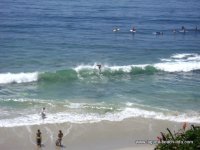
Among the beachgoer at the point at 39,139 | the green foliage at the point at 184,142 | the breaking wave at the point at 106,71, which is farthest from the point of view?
the breaking wave at the point at 106,71

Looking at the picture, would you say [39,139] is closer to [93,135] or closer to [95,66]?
[93,135]

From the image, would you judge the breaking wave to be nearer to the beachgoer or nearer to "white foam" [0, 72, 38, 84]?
"white foam" [0, 72, 38, 84]

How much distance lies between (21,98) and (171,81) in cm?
1410

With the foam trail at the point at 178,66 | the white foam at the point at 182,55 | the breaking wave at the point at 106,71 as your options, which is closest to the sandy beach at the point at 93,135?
the breaking wave at the point at 106,71

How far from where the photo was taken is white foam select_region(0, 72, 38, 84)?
3644cm

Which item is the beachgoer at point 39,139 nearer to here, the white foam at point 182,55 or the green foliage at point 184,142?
the green foliage at point 184,142

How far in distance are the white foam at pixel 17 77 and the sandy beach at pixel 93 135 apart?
10810 mm

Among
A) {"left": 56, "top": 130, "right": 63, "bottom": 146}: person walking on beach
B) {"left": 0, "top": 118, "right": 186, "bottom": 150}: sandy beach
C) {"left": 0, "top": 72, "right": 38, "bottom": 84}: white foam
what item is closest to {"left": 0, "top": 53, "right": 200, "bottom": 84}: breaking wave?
{"left": 0, "top": 72, "right": 38, "bottom": 84}: white foam

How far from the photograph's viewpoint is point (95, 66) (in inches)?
1628

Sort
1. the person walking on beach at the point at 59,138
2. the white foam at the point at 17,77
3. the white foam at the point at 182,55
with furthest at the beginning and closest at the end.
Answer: the white foam at the point at 182,55 < the white foam at the point at 17,77 < the person walking on beach at the point at 59,138

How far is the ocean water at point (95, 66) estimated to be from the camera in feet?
98.6

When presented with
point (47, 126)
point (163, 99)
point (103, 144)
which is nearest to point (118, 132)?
point (103, 144)

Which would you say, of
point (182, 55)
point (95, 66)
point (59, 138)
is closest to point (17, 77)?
point (95, 66)

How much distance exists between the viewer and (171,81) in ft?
125
